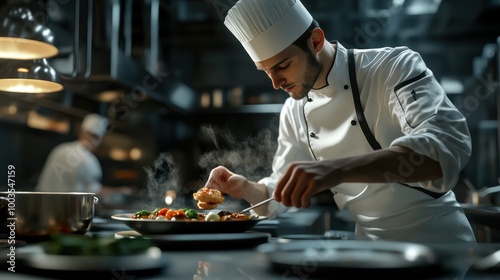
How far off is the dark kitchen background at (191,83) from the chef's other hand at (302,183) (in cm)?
218

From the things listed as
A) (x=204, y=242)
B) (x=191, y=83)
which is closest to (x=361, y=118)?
(x=204, y=242)

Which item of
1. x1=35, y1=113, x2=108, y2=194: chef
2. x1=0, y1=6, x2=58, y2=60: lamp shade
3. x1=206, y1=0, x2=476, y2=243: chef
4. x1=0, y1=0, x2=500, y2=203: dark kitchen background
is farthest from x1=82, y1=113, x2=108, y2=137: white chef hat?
x1=206, y1=0, x2=476, y2=243: chef

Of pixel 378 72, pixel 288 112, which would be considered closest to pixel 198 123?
pixel 288 112

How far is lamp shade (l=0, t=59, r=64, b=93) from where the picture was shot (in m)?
1.73

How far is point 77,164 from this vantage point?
5.26 m

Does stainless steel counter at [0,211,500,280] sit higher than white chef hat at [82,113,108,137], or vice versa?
white chef hat at [82,113,108,137]

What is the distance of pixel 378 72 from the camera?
170 cm

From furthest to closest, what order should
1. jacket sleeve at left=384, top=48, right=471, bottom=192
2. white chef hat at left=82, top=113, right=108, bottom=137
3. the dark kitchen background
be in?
white chef hat at left=82, top=113, right=108, bottom=137 → the dark kitchen background → jacket sleeve at left=384, top=48, right=471, bottom=192

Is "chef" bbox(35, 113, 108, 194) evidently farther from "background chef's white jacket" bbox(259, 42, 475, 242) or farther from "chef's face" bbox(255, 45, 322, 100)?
"chef's face" bbox(255, 45, 322, 100)

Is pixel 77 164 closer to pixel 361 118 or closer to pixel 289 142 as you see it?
pixel 289 142

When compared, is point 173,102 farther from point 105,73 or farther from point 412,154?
point 412,154

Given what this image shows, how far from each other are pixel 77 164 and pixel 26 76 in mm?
3708

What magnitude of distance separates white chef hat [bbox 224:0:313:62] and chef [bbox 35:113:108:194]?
3632 millimetres

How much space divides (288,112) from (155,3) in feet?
11.1
